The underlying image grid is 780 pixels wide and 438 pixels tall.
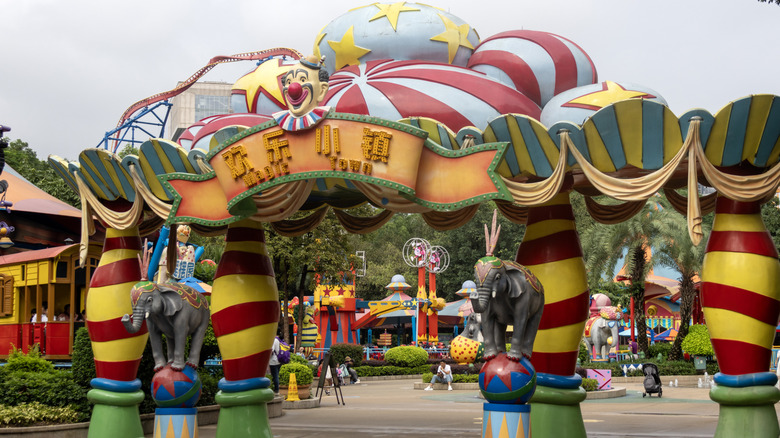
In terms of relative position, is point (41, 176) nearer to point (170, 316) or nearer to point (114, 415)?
point (114, 415)

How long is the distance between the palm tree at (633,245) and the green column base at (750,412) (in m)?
20.8

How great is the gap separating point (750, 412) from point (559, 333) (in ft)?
6.98

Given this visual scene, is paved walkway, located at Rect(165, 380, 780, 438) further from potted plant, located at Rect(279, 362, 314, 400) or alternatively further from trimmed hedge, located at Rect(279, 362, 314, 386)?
trimmed hedge, located at Rect(279, 362, 314, 386)

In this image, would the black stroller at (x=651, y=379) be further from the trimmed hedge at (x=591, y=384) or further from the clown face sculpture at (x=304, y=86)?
the clown face sculpture at (x=304, y=86)

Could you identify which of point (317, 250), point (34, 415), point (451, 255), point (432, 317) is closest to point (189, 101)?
point (451, 255)

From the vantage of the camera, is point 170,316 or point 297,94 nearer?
point 297,94

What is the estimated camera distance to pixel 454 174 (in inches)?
342

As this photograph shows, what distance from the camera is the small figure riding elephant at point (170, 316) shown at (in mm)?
9375

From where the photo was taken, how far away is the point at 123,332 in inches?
424

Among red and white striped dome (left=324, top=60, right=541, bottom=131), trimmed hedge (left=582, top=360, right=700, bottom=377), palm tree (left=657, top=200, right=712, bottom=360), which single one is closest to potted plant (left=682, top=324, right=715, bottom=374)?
trimmed hedge (left=582, top=360, right=700, bottom=377)

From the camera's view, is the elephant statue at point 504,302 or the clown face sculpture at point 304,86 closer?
the elephant statue at point 504,302

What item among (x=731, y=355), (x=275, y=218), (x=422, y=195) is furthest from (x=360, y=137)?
(x=731, y=355)

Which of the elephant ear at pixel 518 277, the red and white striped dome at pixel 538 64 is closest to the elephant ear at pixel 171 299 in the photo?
the elephant ear at pixel 518 277

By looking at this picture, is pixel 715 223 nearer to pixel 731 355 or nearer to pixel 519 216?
pixel 731 355
